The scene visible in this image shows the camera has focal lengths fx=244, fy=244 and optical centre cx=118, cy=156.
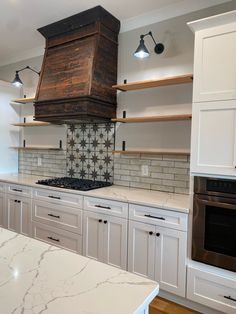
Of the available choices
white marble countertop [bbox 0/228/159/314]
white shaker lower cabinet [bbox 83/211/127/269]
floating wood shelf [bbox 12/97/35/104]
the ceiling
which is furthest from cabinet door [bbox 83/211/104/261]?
the ceiling

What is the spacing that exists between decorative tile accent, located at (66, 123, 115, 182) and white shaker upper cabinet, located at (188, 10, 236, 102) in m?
1.38

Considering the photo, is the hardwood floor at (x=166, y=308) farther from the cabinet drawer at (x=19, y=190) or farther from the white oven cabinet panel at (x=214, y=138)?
the cabinet drawer at (x=19, y=190)

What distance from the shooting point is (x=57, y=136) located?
11.9ft

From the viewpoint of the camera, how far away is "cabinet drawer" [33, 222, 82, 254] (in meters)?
2.62

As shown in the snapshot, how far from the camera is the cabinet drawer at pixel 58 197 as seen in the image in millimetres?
2607

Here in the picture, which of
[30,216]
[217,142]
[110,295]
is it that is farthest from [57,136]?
[110,295]

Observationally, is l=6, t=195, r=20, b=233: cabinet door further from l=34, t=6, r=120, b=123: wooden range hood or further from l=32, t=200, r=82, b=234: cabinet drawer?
l=34, t=6, r=120, b=123: wooden range hood

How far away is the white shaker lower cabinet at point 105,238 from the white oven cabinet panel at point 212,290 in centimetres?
63

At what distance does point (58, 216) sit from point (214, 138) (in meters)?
1.87

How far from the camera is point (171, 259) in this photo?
207 centimetres

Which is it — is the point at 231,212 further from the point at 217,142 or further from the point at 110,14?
the point at 110,14

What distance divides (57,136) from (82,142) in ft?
1.68

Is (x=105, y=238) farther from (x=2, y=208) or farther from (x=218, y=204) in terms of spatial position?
(x=2, y=208)

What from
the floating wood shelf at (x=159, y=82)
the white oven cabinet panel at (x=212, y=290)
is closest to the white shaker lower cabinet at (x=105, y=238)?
the white oven cabinet panel at (x=212, y=290)
